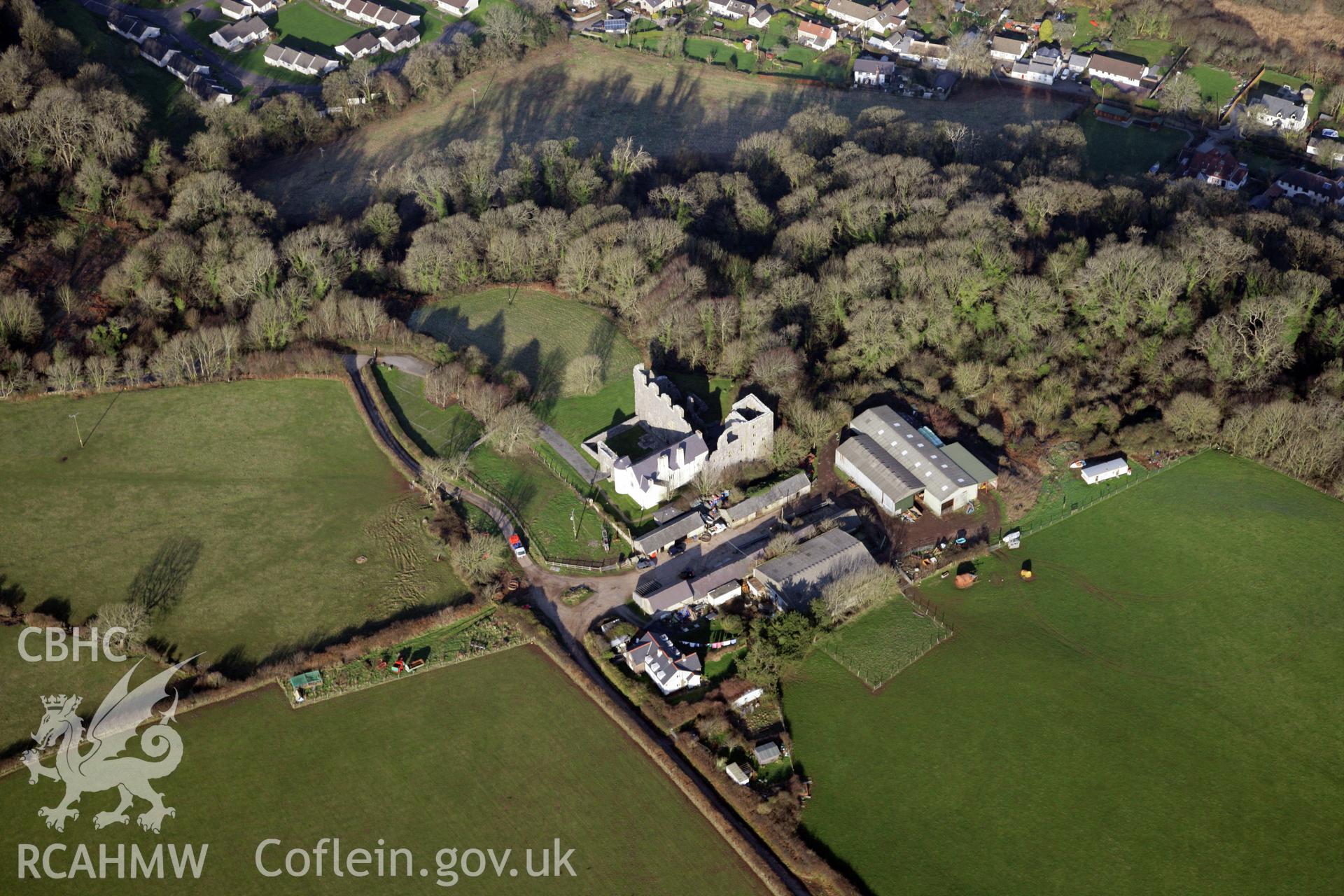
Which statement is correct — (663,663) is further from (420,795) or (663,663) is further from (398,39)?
(398,39)

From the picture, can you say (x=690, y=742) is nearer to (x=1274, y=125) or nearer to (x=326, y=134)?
(x=326, y=134)

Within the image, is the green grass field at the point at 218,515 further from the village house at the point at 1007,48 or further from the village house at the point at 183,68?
the village house at the point at 1007,48

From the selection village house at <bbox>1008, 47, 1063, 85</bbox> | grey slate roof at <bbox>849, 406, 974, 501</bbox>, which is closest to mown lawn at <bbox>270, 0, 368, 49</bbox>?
village house at <bbox>1008, 47, 1063, 85</bbox>

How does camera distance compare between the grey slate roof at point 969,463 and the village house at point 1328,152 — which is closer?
the grey slate roof at point 969,463

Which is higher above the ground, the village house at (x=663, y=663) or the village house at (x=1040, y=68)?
the village house at (x=1040, y=68)

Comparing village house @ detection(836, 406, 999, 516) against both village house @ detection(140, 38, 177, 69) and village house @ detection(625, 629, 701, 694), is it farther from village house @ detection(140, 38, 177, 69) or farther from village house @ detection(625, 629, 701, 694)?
village house @ detection(140, 38, 177, 69)

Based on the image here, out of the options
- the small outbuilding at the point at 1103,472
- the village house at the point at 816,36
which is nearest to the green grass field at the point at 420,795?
the small outbuilding at the point at 1103,472

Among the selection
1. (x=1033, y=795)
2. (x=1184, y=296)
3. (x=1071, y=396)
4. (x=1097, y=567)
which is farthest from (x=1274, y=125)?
(x=1033, y=795)
